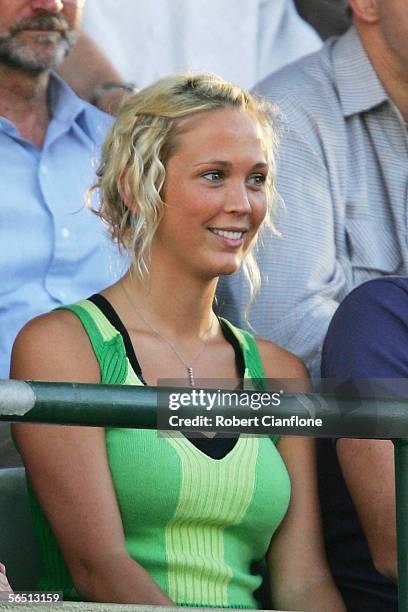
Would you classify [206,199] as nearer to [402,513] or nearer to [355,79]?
[355,79]

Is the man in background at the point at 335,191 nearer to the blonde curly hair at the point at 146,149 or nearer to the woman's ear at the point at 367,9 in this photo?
the woman's ear at the point at 367,9

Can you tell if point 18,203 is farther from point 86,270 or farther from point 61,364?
point 61,364

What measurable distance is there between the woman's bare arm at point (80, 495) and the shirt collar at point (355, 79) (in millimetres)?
1306

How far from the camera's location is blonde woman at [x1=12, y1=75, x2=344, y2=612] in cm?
257

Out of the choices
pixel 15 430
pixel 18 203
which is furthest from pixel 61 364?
pixel 18 203

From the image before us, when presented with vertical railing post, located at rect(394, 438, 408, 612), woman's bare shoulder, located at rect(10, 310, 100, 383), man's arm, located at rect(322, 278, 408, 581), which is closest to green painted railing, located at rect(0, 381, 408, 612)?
vertical railing post, located at rect(394, 438, 408, 612)

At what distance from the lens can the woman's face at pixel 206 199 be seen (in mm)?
2908

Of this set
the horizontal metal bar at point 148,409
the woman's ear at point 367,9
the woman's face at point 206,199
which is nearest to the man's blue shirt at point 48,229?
the woman's face at point 206,199

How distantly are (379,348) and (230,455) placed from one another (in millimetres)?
348

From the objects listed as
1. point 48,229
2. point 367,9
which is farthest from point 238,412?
point 367,9

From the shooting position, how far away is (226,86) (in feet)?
9.90

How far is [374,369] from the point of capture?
2701mm

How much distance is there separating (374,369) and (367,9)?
136 centimetres

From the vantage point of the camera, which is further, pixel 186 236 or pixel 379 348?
pixel 186 236
